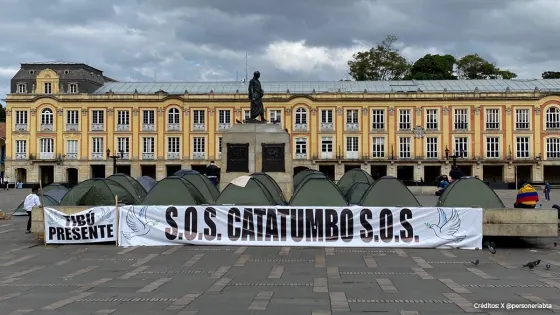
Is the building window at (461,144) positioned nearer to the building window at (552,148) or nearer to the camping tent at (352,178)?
the building window at (552,148)

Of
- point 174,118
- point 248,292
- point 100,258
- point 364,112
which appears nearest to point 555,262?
point 248,292

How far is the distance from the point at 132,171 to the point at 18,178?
15724 mm

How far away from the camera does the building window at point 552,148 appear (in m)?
73.6

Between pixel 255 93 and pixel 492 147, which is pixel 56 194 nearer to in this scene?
pixel 255 93

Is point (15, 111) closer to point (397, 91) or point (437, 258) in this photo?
point (397, 91)

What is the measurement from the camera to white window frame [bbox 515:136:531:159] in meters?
74.0

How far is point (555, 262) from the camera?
14586 millimetres

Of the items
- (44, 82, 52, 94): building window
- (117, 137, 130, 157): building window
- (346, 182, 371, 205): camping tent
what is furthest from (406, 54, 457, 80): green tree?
(346, 182, 371, 205): camping tent

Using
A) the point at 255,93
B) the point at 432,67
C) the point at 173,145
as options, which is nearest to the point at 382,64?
the point at 432,67

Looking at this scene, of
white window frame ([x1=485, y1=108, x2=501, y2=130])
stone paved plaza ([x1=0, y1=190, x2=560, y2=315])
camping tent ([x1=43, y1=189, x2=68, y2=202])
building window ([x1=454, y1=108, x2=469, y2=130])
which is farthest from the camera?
building window ([x1=454, y1=108, x2=469, y2=130])

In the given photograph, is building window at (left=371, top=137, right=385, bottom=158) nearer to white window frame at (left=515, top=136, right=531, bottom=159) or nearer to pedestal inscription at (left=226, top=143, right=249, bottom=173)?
white window frame at (left=515, top=136, right=531, bottom=159)

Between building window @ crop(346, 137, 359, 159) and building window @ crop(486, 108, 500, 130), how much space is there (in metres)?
16.9

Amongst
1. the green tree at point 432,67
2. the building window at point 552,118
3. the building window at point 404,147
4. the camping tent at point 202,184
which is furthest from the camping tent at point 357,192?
the green tree at point 432,67

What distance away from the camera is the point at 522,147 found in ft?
243
